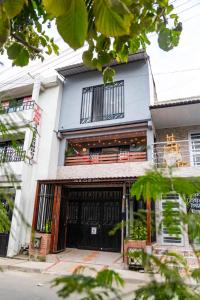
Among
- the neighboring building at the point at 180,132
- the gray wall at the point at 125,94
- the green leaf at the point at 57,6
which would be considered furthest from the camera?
the gray wall at the point at 125,94

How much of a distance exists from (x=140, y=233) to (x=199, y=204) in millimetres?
3271

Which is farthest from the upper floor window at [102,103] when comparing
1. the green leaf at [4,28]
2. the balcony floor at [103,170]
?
the green leaf at [4,28]

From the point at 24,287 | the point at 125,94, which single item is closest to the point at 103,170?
the point at 125,94

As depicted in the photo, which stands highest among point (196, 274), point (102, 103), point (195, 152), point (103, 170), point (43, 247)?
point (102, 103)

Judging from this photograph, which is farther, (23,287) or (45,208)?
(45,208)

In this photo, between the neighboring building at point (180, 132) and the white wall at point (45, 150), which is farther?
the white wall at point (45, 150)

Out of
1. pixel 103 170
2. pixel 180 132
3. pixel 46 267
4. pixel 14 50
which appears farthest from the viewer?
pixel 180 132

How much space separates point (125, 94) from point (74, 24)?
437 inches

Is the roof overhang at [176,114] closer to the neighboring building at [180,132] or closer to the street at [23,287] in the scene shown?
the neighboring building at [180,132]

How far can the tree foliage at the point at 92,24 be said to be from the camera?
Result: 829 mm

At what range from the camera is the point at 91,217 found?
11461mm

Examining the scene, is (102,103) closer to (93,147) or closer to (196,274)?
(93,147)

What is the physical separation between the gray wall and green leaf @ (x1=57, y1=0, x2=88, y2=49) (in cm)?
1007

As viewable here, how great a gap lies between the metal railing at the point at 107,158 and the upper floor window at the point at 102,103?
5.89 ft
